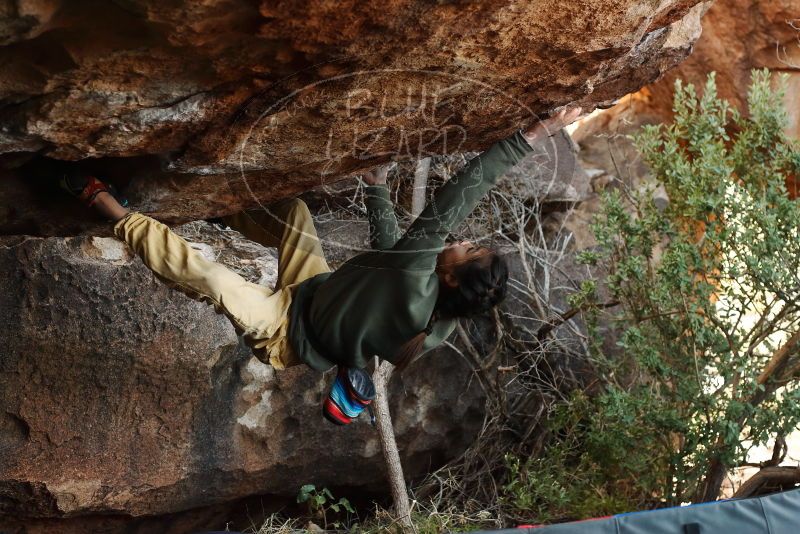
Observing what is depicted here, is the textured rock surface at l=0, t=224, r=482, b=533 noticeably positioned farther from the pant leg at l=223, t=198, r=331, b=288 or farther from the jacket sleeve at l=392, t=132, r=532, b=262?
the jacket sleeve at l=392, t=132, r=532, b=262

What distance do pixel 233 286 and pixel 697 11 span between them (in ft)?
7.57

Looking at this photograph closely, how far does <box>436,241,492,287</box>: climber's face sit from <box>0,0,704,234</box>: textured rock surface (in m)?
0.45

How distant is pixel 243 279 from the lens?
126 inches

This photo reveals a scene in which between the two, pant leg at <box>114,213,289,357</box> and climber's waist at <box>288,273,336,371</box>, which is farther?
climber's waist at <box>288,273,336,371</box>

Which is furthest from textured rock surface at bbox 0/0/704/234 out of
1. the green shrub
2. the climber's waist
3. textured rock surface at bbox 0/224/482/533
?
the green shrub

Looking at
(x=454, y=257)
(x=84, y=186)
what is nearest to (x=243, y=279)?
(x=84, y=186)

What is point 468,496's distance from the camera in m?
5.47

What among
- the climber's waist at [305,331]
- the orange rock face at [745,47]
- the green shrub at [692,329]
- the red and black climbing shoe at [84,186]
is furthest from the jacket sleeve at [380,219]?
the orange rock face at [745,47]

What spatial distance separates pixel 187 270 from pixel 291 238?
0.58 metres

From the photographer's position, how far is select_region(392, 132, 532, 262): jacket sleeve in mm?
2820

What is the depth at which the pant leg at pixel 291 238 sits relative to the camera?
3473mm

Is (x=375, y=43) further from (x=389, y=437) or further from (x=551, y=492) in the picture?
(x=551, y=492)

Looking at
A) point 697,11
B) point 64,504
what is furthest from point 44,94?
point 697,11

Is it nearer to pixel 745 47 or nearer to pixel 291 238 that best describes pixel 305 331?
pixel 291 238
